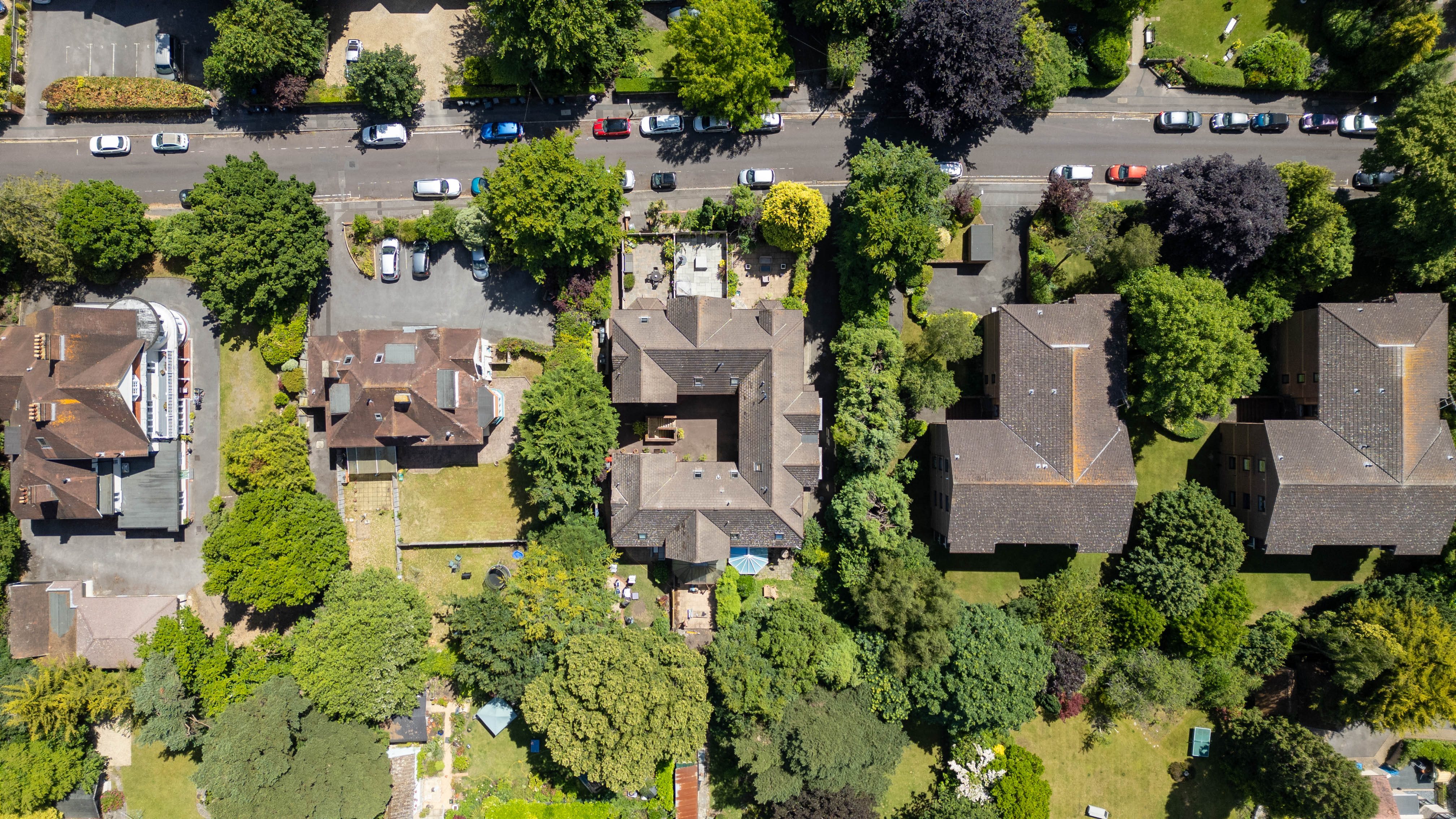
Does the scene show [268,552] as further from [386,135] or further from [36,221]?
[386,135]

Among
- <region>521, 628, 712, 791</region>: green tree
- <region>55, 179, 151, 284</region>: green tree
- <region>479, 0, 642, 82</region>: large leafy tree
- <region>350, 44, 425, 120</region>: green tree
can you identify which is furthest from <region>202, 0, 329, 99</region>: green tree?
<region>521, 628, 712, 791</region>: green tree

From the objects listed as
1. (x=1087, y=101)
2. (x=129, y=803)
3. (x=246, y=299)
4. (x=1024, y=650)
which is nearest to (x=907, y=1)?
(x=1087, y=101)

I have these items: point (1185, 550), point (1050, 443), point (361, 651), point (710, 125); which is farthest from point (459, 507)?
point (1185, 550)

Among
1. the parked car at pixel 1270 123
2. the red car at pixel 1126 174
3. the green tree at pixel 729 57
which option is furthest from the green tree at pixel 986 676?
the parked car at pixel 1270 123

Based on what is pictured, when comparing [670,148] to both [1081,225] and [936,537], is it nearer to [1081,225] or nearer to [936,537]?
[1081,225]

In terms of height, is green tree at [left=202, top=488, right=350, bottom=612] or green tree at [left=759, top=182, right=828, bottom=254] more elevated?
green tree at [left=759, top=182, right=828, bottom=254]

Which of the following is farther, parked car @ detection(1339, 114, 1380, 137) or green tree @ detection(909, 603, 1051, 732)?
parked car @ detection(1339, 114, 1380, 137)

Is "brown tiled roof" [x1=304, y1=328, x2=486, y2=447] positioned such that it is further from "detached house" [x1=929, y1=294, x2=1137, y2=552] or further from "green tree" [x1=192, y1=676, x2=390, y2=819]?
"detached house" [x1=929, y1=294, x2=1137, y2=552]
